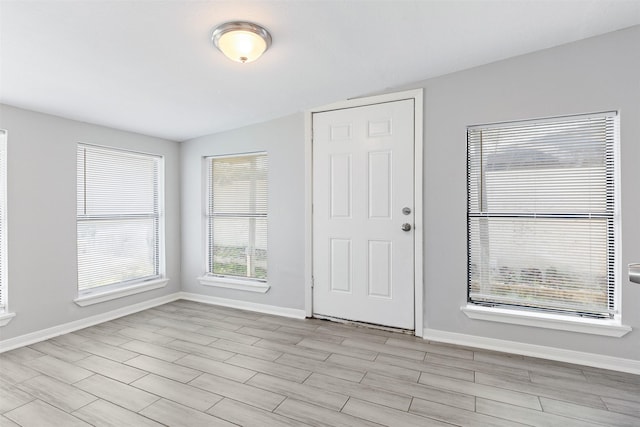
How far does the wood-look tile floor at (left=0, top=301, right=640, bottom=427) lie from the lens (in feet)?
5.96

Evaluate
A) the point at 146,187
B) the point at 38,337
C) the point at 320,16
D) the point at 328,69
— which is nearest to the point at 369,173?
the point at 328,69

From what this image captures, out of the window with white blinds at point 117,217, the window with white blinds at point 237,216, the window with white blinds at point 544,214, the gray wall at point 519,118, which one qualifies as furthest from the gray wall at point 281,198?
the window with white blinds at point 544,214

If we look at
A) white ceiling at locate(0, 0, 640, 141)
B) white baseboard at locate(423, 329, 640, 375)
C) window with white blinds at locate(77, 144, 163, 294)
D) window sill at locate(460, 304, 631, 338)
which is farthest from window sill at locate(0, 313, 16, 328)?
window sill at locate(460, 304, 631, 338)

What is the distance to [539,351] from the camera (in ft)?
8.32

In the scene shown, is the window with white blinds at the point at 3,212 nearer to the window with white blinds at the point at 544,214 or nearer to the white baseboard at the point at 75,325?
the white baseboard at the point at 75,325

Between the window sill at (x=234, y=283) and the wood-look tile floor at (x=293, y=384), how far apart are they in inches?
29.1

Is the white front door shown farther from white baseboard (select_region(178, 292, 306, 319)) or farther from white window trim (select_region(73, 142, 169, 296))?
white window trim (select_region(73, 142, 169, 296))

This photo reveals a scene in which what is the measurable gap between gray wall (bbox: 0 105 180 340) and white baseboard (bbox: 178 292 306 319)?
100 cm

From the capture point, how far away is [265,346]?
2.76 meters

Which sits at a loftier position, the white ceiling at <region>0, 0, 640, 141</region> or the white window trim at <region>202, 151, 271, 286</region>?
the white ceiling at <region>0, 0, 640, 141</region>

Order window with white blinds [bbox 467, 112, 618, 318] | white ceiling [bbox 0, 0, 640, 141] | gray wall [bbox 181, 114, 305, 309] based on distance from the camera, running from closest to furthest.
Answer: white ceiling [bbox 0, 0, 640, 141], window with white blinds [bbox 467, 112, 618, 318], gray wall [bbox 181, 114, 305, 309]

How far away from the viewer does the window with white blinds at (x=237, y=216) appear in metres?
3.82

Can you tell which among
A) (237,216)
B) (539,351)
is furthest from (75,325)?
(539,351)

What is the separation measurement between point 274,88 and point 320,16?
1.03m
